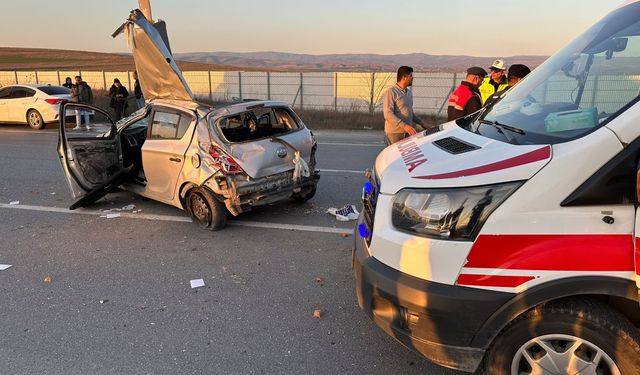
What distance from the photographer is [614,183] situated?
1.89 m

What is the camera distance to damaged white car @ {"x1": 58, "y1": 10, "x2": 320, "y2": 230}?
4891 mm

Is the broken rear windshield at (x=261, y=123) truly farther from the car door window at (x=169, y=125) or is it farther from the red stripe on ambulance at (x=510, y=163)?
the red stripe on ambulance at (x=510, y=163)

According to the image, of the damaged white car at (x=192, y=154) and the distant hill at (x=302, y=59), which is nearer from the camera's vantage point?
the damaged white car at (x=192, y=154)

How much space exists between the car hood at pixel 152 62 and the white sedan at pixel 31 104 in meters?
9.50

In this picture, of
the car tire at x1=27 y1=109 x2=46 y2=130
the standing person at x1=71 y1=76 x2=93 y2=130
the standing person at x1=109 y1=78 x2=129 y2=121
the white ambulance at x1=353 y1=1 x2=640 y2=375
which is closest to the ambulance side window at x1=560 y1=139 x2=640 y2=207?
the white ambulance at x1=353 y1=1 x2=640 y2=375

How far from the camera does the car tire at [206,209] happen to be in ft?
16.3

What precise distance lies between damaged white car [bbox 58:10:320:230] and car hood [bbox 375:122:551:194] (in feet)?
7.53

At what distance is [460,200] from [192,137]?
360 centimetres

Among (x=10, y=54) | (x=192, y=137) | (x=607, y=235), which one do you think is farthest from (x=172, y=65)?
(x=10, y=54)

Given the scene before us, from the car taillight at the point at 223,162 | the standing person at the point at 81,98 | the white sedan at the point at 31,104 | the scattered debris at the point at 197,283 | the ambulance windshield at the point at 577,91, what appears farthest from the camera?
the standing person at the point at 81,98

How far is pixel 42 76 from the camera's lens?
3006cm

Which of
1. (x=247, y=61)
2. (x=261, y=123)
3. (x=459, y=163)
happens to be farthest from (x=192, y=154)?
(x=247, y=61)

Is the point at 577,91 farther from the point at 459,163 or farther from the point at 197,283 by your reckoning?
the point at 197,283

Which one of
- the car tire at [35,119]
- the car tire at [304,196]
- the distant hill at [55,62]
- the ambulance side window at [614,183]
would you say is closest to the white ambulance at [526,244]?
the ambulance side window at [614,183]
